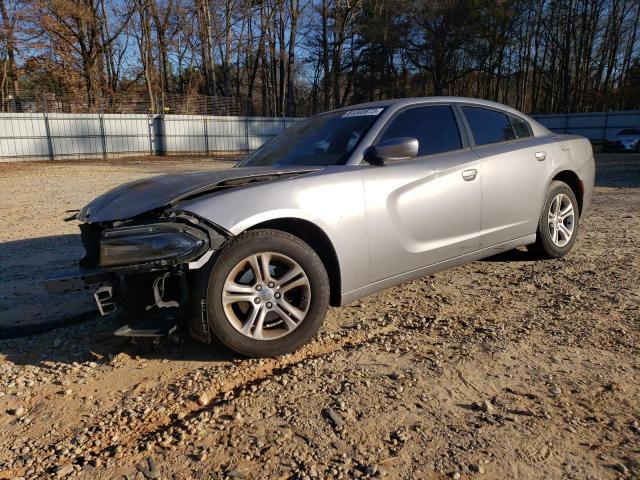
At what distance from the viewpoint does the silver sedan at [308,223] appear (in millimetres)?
2717

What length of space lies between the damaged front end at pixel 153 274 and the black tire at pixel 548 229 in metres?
3.22

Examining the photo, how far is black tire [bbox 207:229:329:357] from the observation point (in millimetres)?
2748

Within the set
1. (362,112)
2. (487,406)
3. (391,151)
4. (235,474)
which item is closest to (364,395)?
(487,406)

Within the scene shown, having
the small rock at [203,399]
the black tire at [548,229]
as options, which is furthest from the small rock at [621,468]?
the black tire at [548,229]

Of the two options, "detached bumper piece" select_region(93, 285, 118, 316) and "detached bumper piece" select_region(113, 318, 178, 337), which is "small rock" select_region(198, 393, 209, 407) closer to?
"detached bumper piece" select_region(113, 318, 178, 337)

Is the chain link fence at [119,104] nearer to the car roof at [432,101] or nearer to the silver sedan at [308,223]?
the silver sedan at [308,223]

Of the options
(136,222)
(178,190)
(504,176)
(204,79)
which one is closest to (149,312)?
(136,222)

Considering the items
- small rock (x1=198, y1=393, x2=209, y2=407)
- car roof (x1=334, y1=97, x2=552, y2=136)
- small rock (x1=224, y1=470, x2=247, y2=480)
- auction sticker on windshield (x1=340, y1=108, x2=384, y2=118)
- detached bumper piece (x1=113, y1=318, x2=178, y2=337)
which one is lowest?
small rock (x1=224, y1=470, x2=247, y2=480)

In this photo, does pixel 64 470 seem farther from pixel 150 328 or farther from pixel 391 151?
pixel 391 151

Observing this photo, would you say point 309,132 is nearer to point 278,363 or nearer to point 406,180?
point 406,180

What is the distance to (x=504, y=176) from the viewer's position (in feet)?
13.6

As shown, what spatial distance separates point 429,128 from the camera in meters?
3.91

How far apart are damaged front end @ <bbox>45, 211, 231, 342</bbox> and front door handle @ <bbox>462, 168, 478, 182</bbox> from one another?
2.03 m

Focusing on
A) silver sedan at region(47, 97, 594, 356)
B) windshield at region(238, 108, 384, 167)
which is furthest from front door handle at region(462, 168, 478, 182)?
windshield at region(238, 108, 384, 167)
